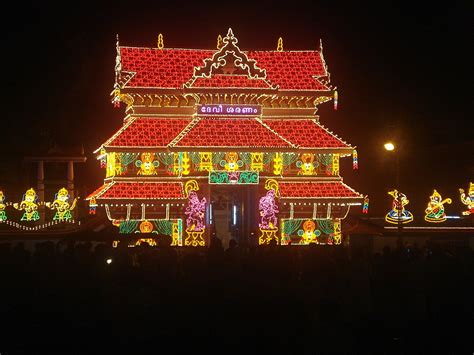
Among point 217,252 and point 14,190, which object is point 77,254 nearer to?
point 217,252

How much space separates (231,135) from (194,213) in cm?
381

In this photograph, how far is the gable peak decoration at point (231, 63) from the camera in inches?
1460

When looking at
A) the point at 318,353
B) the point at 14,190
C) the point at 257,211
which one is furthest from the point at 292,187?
the point at 318,353

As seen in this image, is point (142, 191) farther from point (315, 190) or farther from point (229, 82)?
point (315, 190)

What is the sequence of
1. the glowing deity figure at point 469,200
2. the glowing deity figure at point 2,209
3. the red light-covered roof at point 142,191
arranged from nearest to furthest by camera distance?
the red light-covered roof at point 142,191 → the glowing deity figure at point 2,209 → the glowing deity figure at point 469,200

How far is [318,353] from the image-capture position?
43.3ft

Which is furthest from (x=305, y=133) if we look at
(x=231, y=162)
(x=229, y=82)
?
(x=229, y=82)

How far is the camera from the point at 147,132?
36688mm

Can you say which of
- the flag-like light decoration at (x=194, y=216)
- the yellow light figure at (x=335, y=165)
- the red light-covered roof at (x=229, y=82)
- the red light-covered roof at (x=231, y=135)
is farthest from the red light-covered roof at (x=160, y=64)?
the yellow light figure at (x=335, y=165)

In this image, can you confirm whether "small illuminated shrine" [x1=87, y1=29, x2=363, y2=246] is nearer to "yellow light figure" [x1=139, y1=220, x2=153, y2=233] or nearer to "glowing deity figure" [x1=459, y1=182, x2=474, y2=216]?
"yellow light figure" [x1=139, y1=220, x2=153, y2=233]

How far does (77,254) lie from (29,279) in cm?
161

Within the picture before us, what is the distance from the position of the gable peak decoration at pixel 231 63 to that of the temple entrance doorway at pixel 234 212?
5.13m

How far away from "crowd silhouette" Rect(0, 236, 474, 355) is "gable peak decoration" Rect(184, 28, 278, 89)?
2203cm

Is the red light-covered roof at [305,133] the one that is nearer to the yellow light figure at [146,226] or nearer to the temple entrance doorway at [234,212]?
the temple entrance doorway at [234,212]
